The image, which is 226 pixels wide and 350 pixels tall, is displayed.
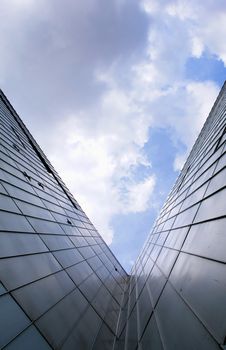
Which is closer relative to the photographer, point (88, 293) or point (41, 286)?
point (41, 286)

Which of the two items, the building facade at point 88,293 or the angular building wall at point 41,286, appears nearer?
the building facade at point 88,293

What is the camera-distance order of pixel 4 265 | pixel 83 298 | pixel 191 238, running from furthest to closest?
pixel 83 298
pixel 191 238
pixel 4 265

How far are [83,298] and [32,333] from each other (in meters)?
4.81

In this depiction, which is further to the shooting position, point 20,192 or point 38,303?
point 20,192

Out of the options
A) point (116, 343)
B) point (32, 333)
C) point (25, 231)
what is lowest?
point (116, 343)

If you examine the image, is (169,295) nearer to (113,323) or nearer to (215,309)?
(215,309)

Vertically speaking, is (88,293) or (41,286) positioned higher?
(41,286)

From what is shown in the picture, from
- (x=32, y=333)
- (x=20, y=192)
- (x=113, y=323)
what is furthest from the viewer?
(x=20, y=192)

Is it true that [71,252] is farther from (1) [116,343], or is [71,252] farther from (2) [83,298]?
(1) [116,343]

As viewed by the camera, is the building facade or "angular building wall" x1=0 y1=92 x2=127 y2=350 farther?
"angular building wall" x1=0 y1=92 x2=127 y2=350

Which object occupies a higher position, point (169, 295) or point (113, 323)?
point (169, 295)

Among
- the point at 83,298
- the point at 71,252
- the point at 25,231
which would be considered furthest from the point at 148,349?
the point at 71,252

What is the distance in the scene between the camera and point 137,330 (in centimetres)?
856

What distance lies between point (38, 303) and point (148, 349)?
8.92 feet
